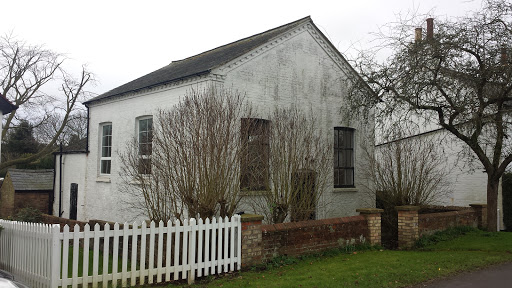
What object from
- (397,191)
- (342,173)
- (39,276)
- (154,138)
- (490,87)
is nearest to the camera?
(39,276)

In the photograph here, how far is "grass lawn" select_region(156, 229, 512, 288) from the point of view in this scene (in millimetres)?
7770

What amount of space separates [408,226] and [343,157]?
16.4ft

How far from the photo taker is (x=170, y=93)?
1384cm

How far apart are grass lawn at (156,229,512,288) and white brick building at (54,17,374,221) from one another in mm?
4854

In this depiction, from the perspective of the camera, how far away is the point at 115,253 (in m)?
7.11

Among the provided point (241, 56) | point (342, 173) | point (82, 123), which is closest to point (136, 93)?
point (241, 56)

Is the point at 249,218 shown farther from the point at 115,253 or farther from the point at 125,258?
the point at 115,253

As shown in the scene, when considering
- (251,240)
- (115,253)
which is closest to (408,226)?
(251,240)

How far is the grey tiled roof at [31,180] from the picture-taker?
66.5 ft

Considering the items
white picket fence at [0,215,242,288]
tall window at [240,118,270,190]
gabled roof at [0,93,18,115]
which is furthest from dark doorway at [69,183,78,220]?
tall window at [240,118,270,190]

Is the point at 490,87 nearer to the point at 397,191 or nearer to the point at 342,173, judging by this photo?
the point at 397,191

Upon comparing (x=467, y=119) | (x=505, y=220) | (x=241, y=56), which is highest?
(x=241, y=56)

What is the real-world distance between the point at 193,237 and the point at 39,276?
8.80 ft

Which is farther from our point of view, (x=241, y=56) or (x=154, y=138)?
(x=241, y=56)
